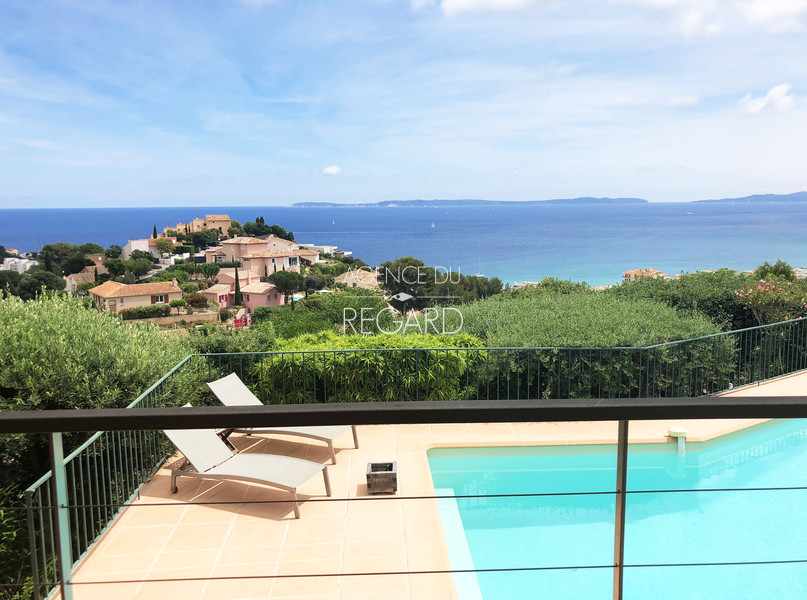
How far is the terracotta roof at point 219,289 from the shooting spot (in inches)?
1913

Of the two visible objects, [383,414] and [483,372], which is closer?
[383,414]

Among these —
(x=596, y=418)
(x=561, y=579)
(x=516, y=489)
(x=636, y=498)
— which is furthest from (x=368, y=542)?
(x=596, y=418)

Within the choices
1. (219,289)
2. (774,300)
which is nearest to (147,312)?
(219,289)

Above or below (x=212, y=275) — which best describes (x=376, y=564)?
above

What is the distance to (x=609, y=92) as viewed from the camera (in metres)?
55.3

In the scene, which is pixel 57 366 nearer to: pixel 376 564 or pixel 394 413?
pixel 376 564

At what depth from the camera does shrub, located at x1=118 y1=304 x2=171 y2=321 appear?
145ft

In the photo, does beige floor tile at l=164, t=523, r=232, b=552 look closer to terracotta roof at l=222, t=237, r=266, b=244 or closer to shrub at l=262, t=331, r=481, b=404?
shrub at l=262, t=331, r=481, b=404

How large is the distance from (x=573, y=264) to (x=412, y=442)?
74.9 m

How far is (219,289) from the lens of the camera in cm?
4894

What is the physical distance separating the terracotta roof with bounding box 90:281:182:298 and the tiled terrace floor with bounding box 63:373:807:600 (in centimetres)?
4475

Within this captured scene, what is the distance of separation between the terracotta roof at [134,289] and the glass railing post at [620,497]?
162 ft

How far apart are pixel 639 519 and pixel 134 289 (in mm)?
47380

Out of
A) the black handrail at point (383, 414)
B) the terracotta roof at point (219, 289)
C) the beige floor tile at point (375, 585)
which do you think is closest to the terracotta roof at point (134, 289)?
the terracotta roof at point (219, 289)
